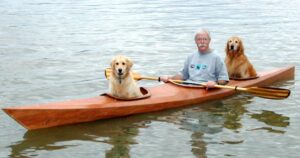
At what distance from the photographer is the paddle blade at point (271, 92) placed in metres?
9.16

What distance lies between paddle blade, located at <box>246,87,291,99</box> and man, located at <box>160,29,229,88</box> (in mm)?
573

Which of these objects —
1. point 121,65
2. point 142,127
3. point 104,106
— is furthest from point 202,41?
point 104,106

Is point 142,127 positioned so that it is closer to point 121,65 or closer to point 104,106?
point 104,106

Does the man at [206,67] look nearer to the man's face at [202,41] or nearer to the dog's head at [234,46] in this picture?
the man's face at [202,41]

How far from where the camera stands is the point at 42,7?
2928 centimetres

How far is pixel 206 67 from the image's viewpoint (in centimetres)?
961

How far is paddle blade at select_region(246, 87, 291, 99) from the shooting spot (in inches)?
361

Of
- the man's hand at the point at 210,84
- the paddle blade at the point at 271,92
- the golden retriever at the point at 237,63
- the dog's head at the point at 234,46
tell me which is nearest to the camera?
the paddle blade at the point at 271,92

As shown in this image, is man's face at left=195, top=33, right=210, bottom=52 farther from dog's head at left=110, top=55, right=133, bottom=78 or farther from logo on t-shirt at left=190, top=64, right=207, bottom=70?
dog's head at left=110, top=55, right=133, bottom=78

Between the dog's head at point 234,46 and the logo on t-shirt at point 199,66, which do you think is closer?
the logo on t-shirt at point 199,66

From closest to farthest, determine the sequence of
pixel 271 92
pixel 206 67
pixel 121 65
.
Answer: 1. pixel 121 65
2. pixel 271 92
3. pixel 206 67

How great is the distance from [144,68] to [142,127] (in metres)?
4.78

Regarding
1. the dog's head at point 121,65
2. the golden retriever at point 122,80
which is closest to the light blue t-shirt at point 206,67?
the golden retriever at point 122,80

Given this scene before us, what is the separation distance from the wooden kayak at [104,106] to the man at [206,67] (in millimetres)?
228
